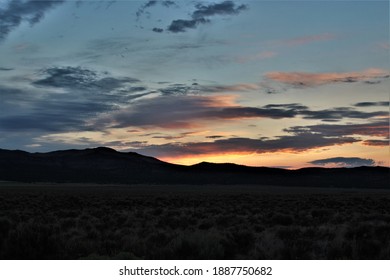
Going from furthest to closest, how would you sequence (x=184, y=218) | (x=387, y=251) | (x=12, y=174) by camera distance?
(x=12, y=174)
(x=184, y=218)
(x=387, y=251)

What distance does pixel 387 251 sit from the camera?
12.5 m

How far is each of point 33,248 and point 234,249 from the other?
5.30 meters

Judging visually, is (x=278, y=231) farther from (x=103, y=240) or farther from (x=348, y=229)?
(x=103, y=240)

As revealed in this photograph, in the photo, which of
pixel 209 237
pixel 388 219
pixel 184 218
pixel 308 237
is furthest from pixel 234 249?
pixel 388 219

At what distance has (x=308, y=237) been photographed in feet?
51.4

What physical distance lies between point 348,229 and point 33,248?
9.86 metres

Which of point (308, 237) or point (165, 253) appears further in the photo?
point (308, 237)

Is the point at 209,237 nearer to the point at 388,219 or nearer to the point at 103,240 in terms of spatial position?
the point at 103,240

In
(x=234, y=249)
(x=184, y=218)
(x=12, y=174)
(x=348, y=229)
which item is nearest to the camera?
(x=234, y=249)

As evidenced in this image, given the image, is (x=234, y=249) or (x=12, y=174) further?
(x=12, y=174)
